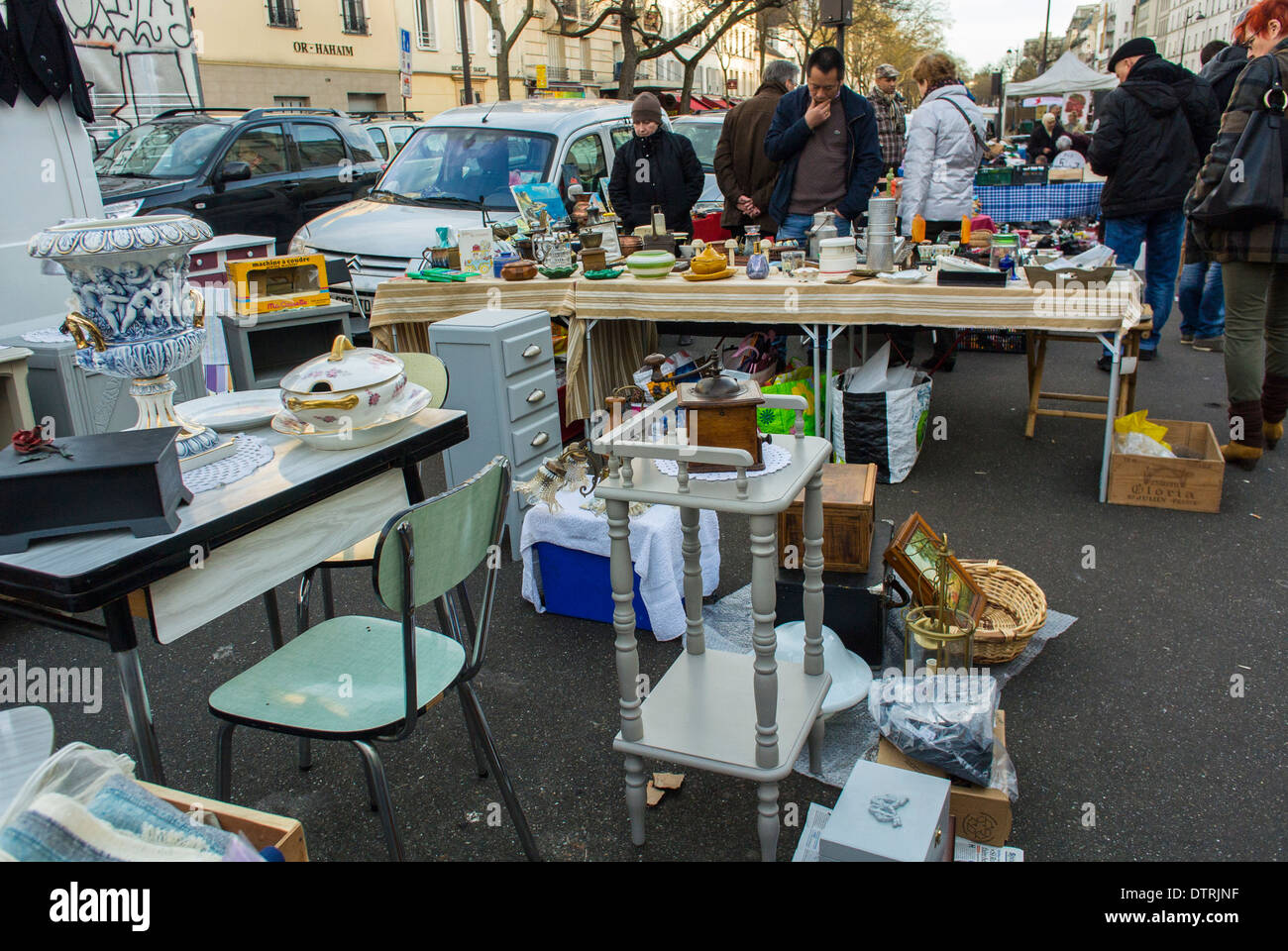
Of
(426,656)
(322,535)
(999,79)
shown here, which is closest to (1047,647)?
(426,656)

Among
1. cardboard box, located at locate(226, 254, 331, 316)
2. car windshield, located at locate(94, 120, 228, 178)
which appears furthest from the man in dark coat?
car windshield, located at locate(94, 120, 228, 178)

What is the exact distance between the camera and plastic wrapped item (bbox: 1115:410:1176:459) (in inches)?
173

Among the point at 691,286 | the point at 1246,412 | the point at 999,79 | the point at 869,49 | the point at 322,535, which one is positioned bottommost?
the point at 1246,412

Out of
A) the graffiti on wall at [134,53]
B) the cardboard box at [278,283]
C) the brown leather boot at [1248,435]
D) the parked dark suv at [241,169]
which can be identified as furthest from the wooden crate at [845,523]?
the graffiti on wall at [134,53]

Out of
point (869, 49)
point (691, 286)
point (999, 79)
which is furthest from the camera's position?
point (869, 49)

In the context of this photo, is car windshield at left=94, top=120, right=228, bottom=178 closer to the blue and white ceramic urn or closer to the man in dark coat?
the man in dark coat

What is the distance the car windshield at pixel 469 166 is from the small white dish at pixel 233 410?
4.35 metres

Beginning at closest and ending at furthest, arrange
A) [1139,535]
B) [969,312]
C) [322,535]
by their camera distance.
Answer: [322,535]
[1139,535]
[969,312]

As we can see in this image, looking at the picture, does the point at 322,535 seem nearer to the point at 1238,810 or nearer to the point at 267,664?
the point at 267,664

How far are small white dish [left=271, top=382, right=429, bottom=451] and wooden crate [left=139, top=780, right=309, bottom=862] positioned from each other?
106 centimetres

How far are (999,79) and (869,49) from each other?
29.7 meters

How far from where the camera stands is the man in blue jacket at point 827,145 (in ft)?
18.3

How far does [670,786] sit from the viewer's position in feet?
8.80

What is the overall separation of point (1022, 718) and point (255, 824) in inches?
91.3
